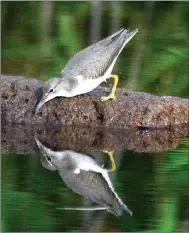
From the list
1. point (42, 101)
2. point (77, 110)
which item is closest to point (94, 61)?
point (77, 110)

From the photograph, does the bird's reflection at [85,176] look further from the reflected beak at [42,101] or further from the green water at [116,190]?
the reflected beak at [42,101]

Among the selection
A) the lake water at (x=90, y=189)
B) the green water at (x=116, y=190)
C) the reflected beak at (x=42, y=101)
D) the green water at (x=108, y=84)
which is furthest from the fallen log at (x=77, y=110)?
the green water at (x=116, y=190)

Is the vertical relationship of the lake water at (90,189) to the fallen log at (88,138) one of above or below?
above

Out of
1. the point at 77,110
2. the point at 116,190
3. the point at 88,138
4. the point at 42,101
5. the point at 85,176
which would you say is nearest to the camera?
the point at 116,190

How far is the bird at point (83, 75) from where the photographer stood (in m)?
10.4

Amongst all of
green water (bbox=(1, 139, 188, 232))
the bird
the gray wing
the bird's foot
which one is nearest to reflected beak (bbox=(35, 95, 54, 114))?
the bird

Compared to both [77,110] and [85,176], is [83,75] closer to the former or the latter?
[77,110]

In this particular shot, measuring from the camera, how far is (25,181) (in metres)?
8.49

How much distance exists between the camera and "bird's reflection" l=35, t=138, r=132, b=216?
8005mm

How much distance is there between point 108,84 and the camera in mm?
12031

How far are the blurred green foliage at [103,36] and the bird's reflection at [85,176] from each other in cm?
272

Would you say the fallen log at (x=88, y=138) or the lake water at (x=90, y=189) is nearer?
the lake water at (x=90, y=189)

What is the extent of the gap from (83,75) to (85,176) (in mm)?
2001

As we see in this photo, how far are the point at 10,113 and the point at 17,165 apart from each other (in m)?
1.71
